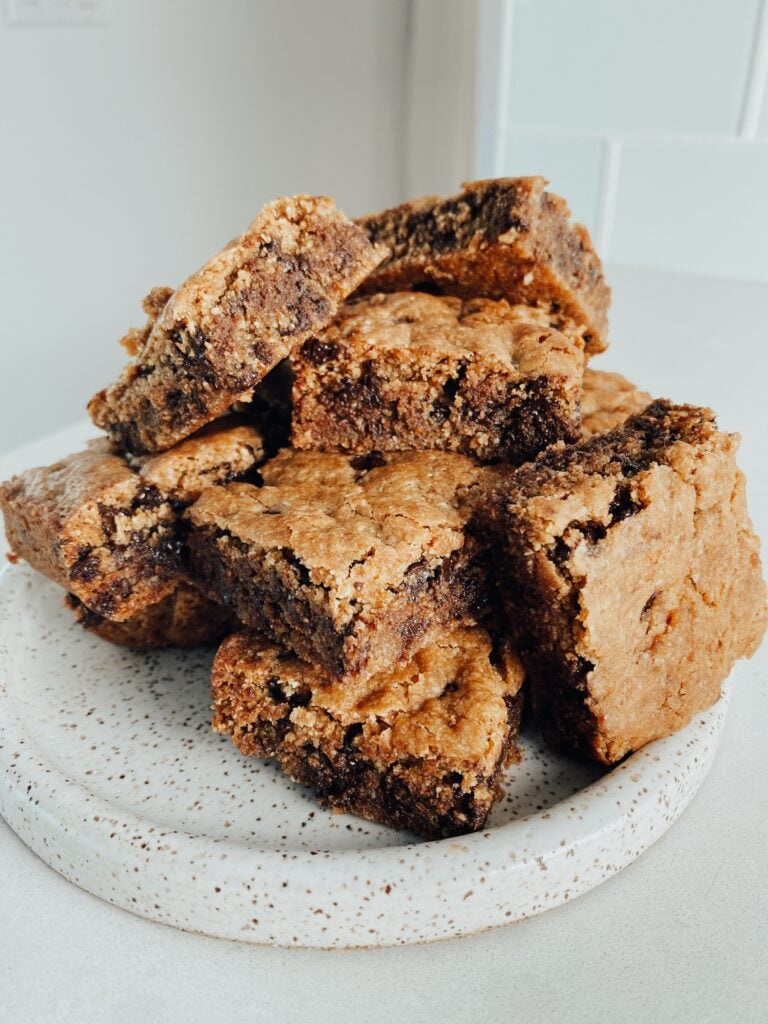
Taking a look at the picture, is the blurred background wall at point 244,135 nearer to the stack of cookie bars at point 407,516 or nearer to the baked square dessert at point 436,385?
the stack of cookie bars at point 407,516

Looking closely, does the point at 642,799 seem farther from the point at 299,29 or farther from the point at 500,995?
the point at 299,29

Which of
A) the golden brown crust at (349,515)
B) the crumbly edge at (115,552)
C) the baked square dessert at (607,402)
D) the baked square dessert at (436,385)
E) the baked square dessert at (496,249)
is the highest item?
the baked square dessert at (496,249)

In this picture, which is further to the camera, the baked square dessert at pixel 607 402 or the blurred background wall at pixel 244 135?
the blurred background wall at pixel 244 135

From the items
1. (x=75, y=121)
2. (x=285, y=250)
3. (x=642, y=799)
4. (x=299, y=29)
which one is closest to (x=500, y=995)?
(x=642, y=799)

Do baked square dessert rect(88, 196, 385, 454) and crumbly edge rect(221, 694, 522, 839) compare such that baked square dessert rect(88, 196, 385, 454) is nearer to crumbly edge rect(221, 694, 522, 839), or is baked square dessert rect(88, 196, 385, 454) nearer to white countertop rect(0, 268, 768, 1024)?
crumbly edge rect(221, 694, 522, 839)

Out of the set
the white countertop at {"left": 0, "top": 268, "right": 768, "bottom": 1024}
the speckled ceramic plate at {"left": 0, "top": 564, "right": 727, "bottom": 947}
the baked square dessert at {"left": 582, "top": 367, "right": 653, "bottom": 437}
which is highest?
the baked square dessert at {"left": 582, "top": 367, "right": 653, "bottom": 437}

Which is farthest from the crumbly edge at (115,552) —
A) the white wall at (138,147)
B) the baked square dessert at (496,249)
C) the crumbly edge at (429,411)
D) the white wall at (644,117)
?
the white wall at (644,117)

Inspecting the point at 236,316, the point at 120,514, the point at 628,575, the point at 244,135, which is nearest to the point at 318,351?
the point at 236,316

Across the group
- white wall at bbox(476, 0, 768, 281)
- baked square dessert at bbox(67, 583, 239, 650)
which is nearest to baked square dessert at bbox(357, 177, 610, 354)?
baked square dessert at bbox(67, 583, 239, 650)
